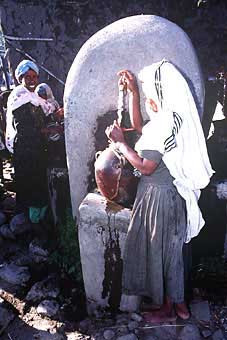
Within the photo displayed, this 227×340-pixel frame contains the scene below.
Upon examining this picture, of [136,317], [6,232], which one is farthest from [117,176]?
[6,232]

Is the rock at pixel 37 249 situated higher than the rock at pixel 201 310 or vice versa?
the rock at pixel 37 249

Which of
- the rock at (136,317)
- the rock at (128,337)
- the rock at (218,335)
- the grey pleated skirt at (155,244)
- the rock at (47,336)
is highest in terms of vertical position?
the grey pleated skirt at (155,244)

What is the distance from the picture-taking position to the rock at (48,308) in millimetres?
Answer: 3559

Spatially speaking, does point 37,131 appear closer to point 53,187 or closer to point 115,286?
point 53,187

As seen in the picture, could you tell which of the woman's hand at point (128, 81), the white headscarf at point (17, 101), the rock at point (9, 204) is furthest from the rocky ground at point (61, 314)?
the woman's hand at point (128, 81)

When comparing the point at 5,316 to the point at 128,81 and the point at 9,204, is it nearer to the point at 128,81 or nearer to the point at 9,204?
the point at 9,204

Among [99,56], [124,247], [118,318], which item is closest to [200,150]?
[124,247]

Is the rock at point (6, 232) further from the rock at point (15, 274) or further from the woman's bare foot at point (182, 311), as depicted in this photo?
the woman's bare foot at point (182, 311)

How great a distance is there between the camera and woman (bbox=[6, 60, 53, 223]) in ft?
13.9

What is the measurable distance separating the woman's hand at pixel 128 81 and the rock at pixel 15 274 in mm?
2347

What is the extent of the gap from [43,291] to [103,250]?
102 cm

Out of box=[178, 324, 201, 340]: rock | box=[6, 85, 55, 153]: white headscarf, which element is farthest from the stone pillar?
box=[6, 85, 55, 153]: white headscarf

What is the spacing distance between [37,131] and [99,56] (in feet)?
4.33

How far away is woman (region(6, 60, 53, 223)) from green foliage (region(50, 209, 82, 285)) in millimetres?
521
